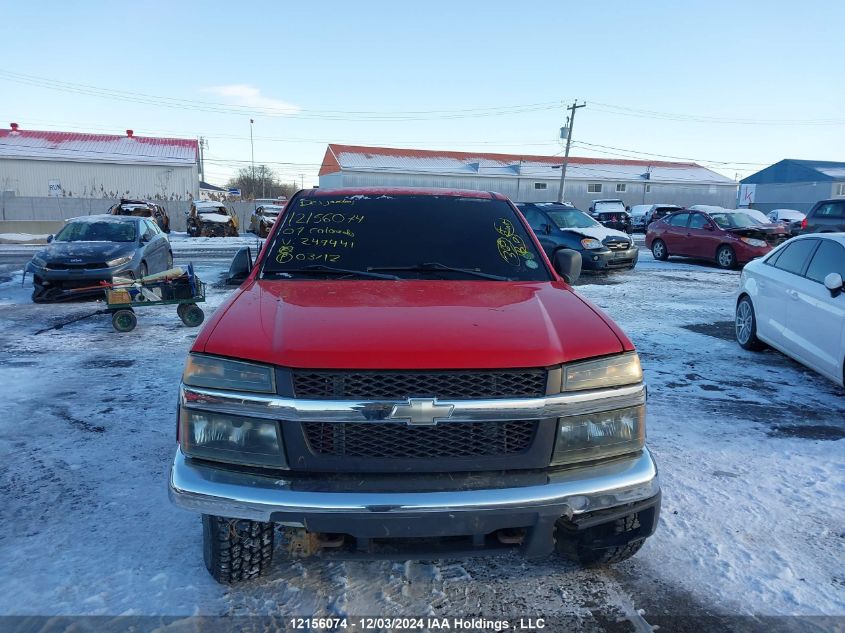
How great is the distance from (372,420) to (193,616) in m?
1.22

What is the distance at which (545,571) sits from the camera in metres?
2.92

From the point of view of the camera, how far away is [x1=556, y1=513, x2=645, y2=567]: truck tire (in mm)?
2584

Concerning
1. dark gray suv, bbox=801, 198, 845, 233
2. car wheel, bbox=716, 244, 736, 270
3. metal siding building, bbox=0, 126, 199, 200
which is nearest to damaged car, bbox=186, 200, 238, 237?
metal siding building, bbox=0, 126, 199, 200

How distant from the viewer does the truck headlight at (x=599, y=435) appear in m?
2.38

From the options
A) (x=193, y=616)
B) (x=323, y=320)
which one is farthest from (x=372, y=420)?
(x=193, y=616)

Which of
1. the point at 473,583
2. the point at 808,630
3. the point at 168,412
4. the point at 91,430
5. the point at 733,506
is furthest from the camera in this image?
the point at 168,412

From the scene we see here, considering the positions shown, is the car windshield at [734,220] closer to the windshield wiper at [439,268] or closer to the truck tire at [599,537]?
the windshield wiper at [439,268]

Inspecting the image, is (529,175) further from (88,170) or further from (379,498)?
(379,498)

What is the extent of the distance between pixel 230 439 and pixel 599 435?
150cm

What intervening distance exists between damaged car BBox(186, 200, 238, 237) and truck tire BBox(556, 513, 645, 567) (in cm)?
2794

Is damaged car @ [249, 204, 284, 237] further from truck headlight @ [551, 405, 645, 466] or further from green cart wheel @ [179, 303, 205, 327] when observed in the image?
truck headlight @ [551, 405, 645, 466]

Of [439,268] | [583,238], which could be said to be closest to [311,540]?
[439,268]

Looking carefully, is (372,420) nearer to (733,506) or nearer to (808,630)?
(808,630)

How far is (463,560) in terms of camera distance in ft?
9.25
